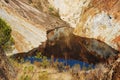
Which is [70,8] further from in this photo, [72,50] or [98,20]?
[72,50]

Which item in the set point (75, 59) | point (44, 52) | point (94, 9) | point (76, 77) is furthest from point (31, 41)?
point (76, 77)

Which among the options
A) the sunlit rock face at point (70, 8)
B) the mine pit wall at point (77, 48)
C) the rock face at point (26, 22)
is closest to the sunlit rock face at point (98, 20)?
the sunlit rock face at point (70, 8)

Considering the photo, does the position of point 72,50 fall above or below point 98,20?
below

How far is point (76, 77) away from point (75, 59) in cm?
1298

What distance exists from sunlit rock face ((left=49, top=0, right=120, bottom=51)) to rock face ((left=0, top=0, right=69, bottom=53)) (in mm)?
3595

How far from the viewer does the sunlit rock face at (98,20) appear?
4891 cm

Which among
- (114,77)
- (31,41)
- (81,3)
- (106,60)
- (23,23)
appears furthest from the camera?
(81,3)

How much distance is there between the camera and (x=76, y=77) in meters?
25.5

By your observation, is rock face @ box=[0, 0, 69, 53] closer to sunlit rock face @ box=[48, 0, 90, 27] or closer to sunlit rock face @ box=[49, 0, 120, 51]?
sunlit rock face @ box=[48, 0, 90, 27]

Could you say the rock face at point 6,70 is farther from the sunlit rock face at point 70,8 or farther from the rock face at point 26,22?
the sunlit rock face at point 70,8

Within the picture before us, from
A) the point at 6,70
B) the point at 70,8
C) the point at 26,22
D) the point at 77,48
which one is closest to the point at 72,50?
the point at 77,48

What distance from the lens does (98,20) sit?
174 feet

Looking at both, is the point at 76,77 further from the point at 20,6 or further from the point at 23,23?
the point at 20,6

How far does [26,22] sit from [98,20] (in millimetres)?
11942
